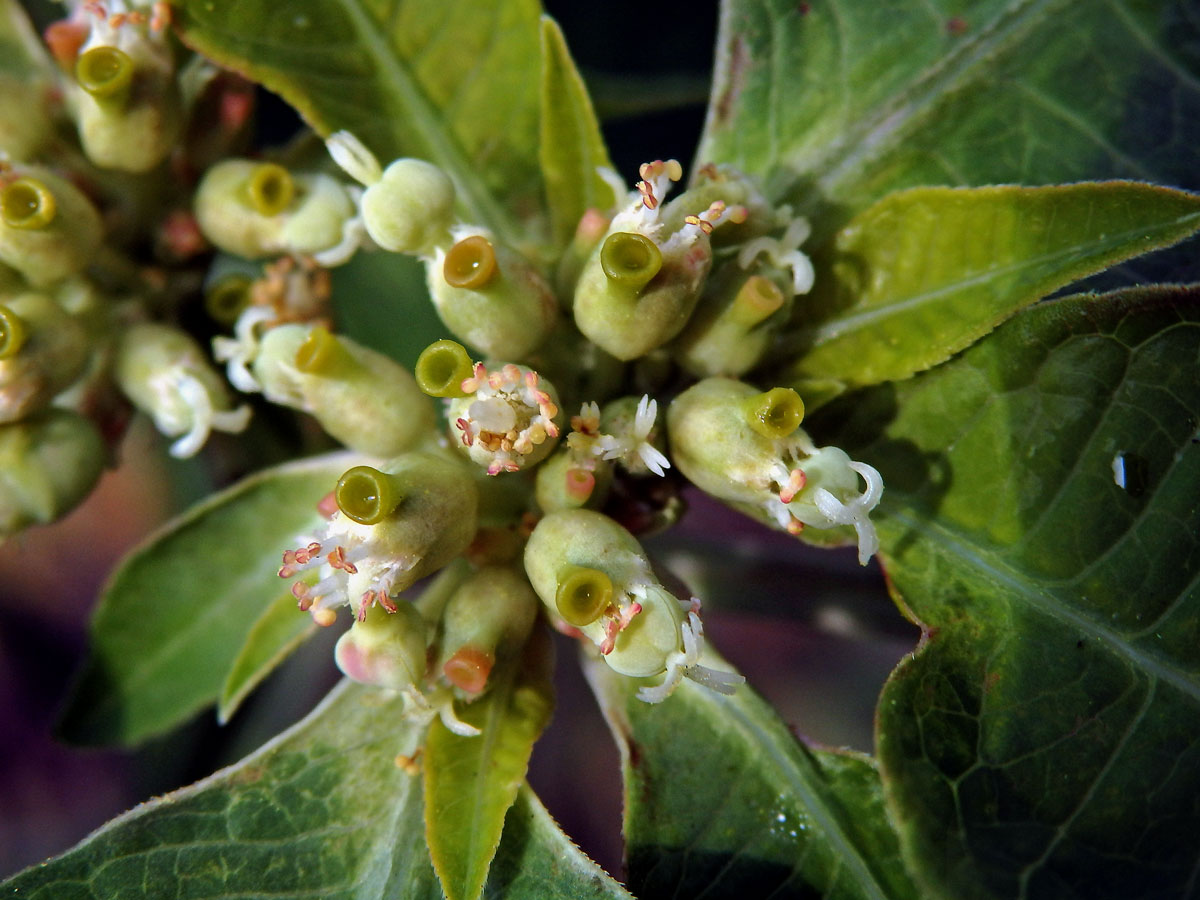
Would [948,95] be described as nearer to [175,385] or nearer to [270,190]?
[270,190]

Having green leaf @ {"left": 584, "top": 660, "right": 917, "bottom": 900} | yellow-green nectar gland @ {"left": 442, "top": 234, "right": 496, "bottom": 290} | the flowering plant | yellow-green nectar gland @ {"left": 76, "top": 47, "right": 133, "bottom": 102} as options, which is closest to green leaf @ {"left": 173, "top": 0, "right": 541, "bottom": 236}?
the flowering plant

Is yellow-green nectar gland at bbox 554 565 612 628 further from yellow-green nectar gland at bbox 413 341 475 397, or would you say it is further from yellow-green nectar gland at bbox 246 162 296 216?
yellow-green nectar gland at bbox 246 162 296 216

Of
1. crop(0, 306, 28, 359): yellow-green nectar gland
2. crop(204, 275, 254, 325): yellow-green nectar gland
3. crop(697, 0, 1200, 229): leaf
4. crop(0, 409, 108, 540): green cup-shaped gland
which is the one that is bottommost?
crop(0, 409, 108, 540): green cup-shaped gland

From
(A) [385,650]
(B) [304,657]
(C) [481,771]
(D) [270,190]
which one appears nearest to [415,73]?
(D) [270,190]

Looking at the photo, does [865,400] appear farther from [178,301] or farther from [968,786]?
[178,301]

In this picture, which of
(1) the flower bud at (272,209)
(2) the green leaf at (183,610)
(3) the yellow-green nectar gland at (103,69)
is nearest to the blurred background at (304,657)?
(2) the green leaf at (183,610)
